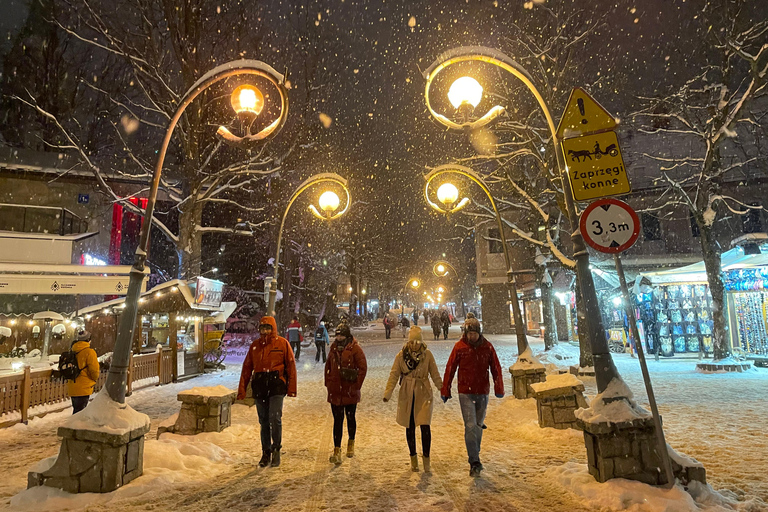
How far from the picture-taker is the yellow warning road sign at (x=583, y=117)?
195 inches

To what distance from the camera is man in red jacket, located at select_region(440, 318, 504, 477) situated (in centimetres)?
538

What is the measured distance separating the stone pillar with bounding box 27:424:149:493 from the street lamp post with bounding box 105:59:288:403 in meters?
0.55

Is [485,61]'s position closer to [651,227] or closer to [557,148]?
[557,148]

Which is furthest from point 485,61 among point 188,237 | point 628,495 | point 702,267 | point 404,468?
point 702,267

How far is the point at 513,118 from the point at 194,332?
1455 cm

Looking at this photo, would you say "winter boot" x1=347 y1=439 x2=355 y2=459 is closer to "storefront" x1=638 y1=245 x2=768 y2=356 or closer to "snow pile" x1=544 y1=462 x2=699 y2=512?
"snow pile" x1=544 y1=462 x2=699 y2=512

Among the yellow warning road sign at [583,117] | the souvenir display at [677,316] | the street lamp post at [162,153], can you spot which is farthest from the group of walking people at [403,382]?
the souvenir display at [677,316]

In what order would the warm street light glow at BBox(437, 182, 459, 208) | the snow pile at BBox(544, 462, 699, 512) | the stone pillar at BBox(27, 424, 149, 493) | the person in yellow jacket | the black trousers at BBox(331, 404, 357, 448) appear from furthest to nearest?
the warm street light glow at BBox(437, 182, 459, 208) < the person in yellow jacket < the black trousers at BBox(331, 404, 357, 448) < the stone pillar at BBox(27, 424, 149, 493) < the snow pile at BBox(544, 462, 699, 512)

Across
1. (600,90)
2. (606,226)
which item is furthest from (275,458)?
(600,90)

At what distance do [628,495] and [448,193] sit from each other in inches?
309

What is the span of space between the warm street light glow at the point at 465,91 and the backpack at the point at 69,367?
7.78 metres

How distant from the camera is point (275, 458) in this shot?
19.3ft

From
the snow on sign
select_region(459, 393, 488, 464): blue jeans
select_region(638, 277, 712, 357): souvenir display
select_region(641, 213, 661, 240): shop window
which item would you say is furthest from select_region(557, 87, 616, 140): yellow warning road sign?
select_region(641, 213, 661, 240): shop window

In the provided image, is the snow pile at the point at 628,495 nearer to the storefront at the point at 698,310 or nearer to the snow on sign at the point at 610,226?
the snow on sign at the point at 610,226
